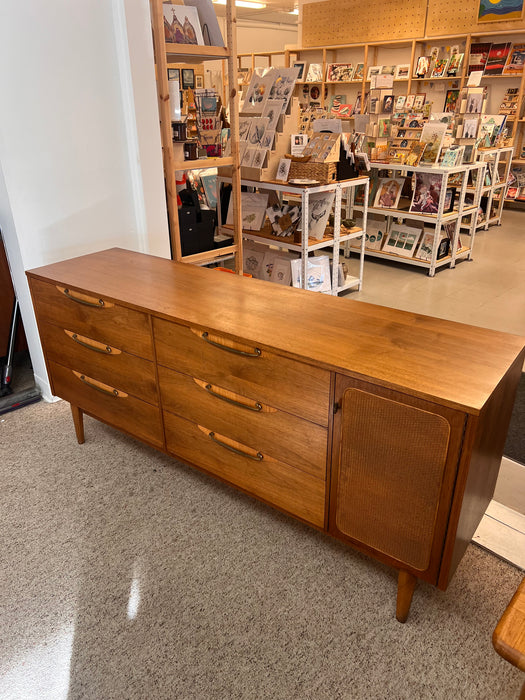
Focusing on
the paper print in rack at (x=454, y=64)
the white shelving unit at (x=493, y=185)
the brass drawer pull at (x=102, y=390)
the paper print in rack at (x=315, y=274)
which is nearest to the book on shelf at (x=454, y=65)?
the paper print in rack at (x=454, y=64)

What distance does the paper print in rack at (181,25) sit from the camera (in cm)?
269

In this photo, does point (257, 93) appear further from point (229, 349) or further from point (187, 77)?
point (229, 349)

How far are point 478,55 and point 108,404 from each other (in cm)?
795

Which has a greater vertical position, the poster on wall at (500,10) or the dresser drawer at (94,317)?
the poster on wall at (500,10)

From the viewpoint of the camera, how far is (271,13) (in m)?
12.7

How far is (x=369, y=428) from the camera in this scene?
1368mm

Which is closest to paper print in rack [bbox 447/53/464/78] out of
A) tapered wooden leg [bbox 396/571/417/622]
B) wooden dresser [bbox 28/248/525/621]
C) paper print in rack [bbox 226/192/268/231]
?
paper print in rack [bbox 226/192/268/231]

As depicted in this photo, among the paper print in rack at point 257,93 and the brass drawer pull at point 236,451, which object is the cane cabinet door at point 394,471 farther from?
the paper print in rack at point 257,93

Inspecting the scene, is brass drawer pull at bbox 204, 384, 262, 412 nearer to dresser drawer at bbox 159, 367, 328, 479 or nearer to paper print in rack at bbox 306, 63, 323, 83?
dresser drawer at bbox 159, 367, 328, 479

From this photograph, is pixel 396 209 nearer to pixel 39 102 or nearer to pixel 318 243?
pixel 318 243

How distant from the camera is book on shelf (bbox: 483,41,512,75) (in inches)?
288

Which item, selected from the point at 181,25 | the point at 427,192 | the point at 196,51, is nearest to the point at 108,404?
the point at 196,51

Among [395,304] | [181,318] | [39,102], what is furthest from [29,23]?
[395,304]

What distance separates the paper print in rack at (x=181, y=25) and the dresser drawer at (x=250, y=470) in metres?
2.05
